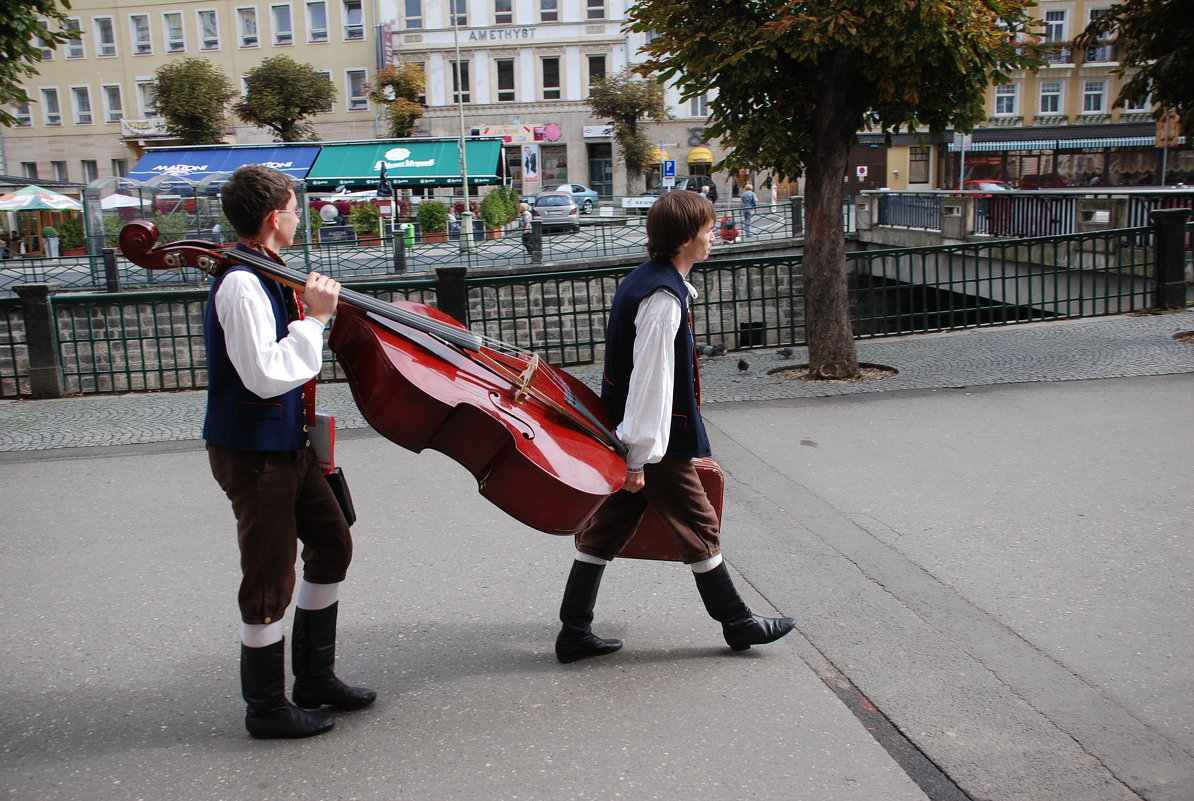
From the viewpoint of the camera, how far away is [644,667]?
12.7 feet

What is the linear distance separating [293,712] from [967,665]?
240 cm

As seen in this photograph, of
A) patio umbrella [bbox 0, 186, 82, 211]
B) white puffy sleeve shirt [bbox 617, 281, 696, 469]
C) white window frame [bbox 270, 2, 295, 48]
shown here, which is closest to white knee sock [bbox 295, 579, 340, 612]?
white puffy sleeve shirt [bbox 617, 281, 696, 469]

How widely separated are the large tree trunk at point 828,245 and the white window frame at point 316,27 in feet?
157

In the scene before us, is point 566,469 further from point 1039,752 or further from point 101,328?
point 101,328

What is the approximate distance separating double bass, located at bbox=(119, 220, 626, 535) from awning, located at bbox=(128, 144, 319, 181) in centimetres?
3659

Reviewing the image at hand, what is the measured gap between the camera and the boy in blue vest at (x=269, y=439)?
9.64 feet

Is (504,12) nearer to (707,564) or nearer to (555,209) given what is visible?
(555,209)

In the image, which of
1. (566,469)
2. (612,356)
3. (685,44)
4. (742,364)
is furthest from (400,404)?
(742,364)

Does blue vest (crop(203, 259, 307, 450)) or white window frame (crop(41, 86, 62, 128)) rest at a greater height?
white window frame (crop(41, 86, 62, 128))

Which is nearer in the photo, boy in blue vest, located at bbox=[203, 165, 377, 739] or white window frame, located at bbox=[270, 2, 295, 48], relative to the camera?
boy in blue vest, located at bbox=[203, 165, 377, 739]

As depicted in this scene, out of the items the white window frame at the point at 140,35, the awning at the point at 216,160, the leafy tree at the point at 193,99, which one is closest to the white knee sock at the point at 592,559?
the awning at the point at 216,160

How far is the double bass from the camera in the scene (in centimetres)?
293

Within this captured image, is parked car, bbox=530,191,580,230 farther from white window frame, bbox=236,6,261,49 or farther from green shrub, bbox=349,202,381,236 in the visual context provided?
white window frame, bbox=236,6,261,49

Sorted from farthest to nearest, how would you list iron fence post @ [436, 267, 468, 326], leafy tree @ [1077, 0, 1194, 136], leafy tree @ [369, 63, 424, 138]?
leafy tree @ [369, 63, 424, 138] < iron fence post @ [436, 267, 468, 326] < leafy tree @ [1077, 0, 1194, 136]
